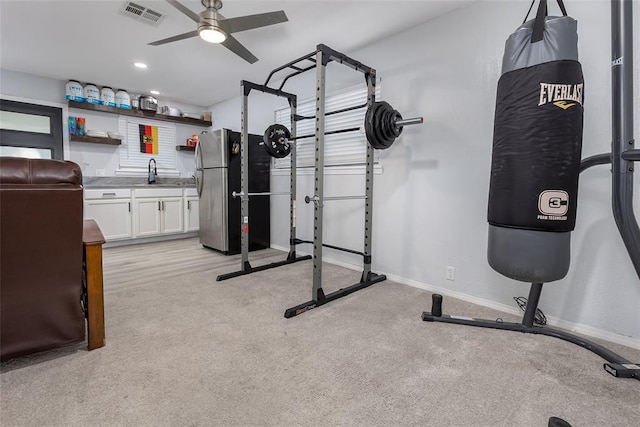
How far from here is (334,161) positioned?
3.53 metres

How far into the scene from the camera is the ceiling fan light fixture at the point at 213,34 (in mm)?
2344

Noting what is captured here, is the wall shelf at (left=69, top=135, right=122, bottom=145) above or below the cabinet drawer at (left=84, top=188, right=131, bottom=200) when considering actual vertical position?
above

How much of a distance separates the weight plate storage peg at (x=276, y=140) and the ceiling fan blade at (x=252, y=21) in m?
1.07

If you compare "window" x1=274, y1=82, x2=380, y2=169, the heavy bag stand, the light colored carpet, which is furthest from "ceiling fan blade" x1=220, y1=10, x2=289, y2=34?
the light colored carpet

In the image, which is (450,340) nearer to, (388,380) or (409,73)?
(388,380)

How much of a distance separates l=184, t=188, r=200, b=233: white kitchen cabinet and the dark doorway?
1.78 metres

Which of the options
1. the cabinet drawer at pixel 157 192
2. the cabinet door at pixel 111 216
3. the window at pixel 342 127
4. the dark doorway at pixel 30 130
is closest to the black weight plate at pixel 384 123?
the window at pixel 342 127

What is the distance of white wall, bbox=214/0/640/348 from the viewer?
1.89 m

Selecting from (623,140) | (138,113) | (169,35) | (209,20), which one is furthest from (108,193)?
(623,140)

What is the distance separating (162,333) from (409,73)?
2910 mm

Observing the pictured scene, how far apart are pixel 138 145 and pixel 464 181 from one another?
16.7 feet

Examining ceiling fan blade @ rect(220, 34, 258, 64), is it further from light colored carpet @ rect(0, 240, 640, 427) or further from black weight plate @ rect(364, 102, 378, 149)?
light colored carpet @ rect(0, 240, 640, 427)

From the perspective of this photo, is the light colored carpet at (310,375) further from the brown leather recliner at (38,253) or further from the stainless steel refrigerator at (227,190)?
the stainless steel refrigerator at (227,190)

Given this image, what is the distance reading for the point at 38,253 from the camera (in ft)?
4.76
